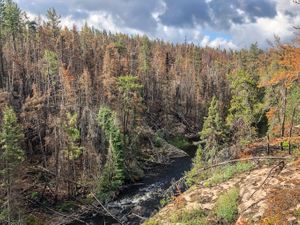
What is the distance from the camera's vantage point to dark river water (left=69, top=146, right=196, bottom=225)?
34.1 metres

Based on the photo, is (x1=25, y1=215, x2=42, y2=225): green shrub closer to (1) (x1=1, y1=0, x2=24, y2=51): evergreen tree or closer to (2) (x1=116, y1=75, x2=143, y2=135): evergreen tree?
(2) (x1=116, y1=75, x2=143, y2=135): evergreen tree

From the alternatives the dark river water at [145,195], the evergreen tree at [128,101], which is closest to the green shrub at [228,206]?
the dark river water at [145,195]

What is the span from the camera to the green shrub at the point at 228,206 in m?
16.2

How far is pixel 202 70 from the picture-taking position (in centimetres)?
12319

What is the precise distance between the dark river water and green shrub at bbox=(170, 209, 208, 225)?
A: 11.1 meters

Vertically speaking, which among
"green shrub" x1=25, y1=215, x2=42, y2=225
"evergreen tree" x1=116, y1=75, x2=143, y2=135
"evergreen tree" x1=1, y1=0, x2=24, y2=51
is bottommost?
"green shrub" x1=25, y1=215, x2=42, y2=225

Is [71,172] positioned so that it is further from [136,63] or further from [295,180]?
[136,63]

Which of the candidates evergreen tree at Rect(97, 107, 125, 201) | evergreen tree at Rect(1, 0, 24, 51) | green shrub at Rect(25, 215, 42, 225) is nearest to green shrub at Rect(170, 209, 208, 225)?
green shrub at Rect(25, 215, 42, 225)

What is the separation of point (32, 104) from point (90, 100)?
13.6m

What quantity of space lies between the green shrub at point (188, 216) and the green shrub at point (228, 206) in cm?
99

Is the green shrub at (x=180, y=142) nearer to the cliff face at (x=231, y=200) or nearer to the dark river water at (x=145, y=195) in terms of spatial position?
the dark river water at (x=145, y=195)

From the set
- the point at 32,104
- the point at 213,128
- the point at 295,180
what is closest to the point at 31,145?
the point at 32,104

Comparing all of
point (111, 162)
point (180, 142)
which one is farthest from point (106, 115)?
point (180, 142)

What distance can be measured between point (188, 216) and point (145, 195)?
24993 millimetres
